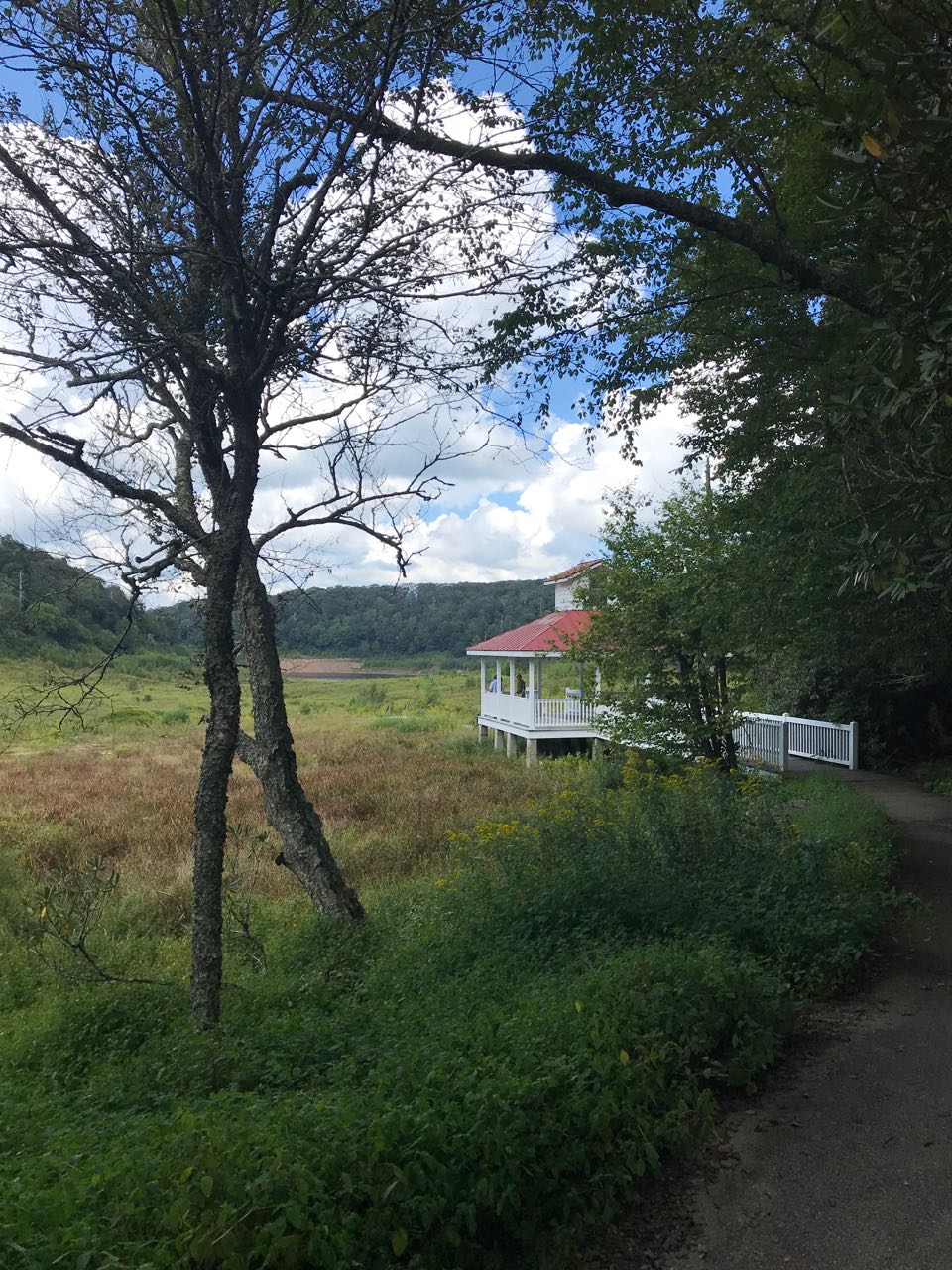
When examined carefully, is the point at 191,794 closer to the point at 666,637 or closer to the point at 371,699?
the point at 666,637

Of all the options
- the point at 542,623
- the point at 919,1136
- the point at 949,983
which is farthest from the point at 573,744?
the point at 919,1136

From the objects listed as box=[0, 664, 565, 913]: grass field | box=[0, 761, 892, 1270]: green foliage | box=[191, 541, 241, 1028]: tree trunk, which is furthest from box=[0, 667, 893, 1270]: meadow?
box=[0, 664, 565, 913]: grass field

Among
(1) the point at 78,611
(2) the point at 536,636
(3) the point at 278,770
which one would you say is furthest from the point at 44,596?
(2) the point at 536,636

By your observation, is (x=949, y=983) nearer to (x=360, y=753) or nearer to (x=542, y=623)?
(x=360, y=753)

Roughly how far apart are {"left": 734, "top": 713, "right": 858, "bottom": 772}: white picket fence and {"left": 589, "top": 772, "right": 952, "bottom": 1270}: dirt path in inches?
520

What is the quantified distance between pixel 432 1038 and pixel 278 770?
4024mm

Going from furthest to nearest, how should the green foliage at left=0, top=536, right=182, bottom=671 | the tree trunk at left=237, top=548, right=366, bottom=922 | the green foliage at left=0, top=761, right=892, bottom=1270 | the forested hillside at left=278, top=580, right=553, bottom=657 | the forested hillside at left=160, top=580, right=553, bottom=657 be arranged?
the forested hillside at left=278, top=580, right=553, bottom=657 → the forested hillside at left=160, top=580, right=553, bottom=657 → the tree trunk at left=237, top=548, right=366, bottom=922 → the green foliage at left=0, top=536, right=182, bottom=671 → the green foliage at left=0, top=761, right=892, bottom=1270

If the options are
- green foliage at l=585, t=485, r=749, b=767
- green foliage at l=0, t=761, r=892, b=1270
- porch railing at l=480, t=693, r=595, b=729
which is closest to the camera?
green foliage at l=0, t=761, r=892, b=1270

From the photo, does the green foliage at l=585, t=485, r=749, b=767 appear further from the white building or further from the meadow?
the white building

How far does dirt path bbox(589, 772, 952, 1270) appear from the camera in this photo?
338cm

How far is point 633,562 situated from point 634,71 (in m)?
9.45

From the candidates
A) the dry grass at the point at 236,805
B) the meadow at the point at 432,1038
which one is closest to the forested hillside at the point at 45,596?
the meadow at the point at 432,1038

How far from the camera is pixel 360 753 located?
85.7 ft

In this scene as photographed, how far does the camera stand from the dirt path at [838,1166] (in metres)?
3.38
